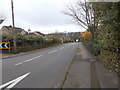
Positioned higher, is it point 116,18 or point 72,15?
point 72,15

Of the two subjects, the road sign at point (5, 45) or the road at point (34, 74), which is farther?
the road sign at point (5, 45)

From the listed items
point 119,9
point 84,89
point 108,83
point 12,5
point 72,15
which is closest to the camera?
point 84,89

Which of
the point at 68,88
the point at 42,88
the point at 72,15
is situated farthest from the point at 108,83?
the point at 72,15

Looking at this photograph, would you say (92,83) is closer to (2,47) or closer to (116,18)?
(116,18)

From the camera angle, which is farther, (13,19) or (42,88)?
(13,19)

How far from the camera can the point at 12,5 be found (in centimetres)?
2167

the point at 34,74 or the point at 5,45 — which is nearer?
the point at 34,74

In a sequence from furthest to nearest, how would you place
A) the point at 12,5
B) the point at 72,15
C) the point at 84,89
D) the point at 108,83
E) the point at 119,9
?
1. the point at 72,15
2. the point at 12,5
3. the point at 119,9
4. the point at 108,83
5. the point at 84,89

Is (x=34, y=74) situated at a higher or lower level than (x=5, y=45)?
lower

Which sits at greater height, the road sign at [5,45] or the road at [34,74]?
the road sign at [5,45]

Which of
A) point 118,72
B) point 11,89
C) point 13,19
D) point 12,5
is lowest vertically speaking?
point 11,89

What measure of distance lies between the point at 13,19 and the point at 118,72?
1947cm

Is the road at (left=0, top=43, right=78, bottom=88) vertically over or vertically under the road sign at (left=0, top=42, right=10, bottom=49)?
under

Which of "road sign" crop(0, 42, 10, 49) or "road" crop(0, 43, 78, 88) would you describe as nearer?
"road" crop(0, 43, 78, 88)
